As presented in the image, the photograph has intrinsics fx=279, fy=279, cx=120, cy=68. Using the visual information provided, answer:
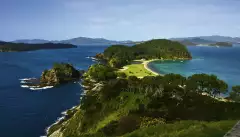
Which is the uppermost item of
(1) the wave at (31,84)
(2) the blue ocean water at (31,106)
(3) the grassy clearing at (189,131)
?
(3) the grassy clearing at (189,131)

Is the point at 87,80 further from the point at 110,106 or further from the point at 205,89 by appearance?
the point at 110,106

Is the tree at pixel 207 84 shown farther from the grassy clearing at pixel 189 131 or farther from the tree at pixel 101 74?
the grassy clearing at pixel 189 131

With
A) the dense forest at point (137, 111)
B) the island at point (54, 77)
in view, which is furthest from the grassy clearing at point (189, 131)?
the island at point (54, 77)

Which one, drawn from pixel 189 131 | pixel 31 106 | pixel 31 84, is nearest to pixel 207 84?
pixel 31 106

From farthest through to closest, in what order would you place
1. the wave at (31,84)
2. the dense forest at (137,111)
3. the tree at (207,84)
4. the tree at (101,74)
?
the tree at (101,74)
the wave at (31,84)
the tree at (207,84)
the dense forest at (137,111)

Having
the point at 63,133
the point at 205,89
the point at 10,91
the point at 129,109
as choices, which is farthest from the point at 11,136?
the point at 205,89

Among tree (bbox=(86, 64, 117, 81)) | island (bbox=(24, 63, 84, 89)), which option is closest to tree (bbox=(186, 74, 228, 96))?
tree (bbox=(86, 64, 117, 81))

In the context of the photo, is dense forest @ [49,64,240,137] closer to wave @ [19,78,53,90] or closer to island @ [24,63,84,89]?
wave @ [19,78,53,90]

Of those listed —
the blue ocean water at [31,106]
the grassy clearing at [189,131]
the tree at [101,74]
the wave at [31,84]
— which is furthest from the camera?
the tree at [101,74]
